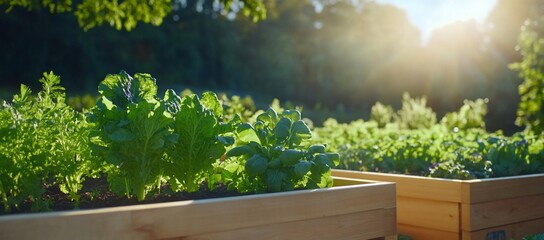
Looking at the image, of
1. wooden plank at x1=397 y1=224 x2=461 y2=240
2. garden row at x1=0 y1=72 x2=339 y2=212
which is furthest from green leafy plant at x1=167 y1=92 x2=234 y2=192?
wooden plank at x1=397 y1=224 x2=461 y2=240

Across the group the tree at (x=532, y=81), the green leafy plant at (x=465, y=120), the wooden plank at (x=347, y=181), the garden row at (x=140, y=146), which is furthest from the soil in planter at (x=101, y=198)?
the tree at (x=532, y=81)

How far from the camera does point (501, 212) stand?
12.7 ft

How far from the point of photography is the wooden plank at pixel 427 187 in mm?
3713

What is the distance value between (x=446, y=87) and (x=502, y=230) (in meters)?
25.9

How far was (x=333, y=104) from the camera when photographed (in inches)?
1362

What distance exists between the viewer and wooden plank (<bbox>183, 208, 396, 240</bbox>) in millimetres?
2584

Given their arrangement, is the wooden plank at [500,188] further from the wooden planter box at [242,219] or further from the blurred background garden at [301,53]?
the blurred background garden at [301,53]

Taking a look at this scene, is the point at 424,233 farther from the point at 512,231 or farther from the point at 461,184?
the point at 512,231

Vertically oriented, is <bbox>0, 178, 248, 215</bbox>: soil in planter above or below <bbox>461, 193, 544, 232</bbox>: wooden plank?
above

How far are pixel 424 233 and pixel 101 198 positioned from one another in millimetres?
2122

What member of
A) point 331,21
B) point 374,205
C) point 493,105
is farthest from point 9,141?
point 331,21

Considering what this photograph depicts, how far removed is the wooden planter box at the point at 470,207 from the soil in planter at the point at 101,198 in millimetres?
1368

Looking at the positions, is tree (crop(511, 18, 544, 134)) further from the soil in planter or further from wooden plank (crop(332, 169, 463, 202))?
the soil in planter

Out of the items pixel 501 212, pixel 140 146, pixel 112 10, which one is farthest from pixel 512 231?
pixel 112 10
